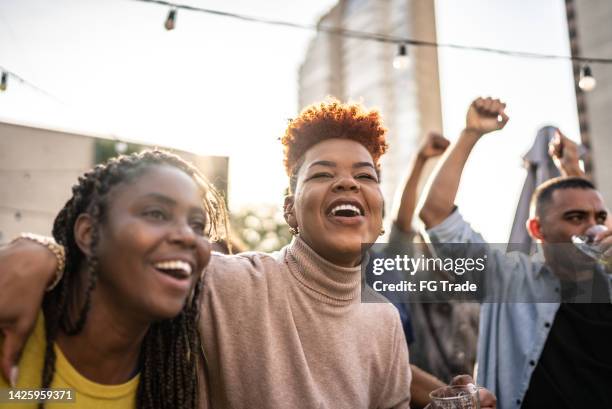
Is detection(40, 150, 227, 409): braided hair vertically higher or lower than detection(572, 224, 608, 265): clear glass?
lower

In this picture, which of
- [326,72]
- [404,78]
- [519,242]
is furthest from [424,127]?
[519,242]

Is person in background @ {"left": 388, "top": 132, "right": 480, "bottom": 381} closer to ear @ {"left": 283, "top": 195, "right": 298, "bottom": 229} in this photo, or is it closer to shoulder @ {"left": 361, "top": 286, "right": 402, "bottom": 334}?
shoulder @ {"left": 361, "top": 286, "right": 402, "bottom": 334}

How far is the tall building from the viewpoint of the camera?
27172mm

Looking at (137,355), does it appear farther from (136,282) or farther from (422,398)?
(422,398)

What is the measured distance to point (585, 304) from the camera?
9.89ft

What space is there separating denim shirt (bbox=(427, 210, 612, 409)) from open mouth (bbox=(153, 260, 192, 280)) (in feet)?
5.75

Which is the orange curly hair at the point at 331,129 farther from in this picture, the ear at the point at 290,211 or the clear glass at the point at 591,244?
the clear glass at the point at 591,244

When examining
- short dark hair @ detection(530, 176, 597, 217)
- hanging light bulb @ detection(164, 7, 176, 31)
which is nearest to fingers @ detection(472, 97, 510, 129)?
short dark hair @ detection(530, 176, 597, 217)

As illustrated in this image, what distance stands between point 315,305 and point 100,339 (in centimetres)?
91

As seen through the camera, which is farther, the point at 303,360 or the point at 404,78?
the point at 404,78

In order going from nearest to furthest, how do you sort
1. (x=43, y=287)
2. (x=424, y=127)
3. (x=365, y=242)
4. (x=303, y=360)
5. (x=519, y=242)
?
(x=43, y=287) → (x=303, y=360) → (x=365, y=242) → (x=519, y=242) → (x=424, y=127)

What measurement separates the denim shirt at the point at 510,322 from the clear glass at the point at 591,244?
28cm

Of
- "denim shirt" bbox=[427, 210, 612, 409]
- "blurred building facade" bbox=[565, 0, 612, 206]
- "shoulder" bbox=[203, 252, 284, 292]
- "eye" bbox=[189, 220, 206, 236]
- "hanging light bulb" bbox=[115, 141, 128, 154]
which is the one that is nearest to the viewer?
"eye" bbox=[189, 220, 206, 236]

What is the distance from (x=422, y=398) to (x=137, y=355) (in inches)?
64.4
